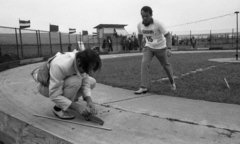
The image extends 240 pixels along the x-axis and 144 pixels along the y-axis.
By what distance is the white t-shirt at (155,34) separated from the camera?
4.69 meters

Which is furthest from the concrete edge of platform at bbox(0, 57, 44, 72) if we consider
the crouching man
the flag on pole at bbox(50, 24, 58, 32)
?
the crouching man

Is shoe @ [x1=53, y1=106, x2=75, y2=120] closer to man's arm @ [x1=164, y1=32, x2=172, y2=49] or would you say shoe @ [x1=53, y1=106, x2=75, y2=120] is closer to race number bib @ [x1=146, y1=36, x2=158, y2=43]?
race number bib @ [x1=146, y1=36, x2=158, y2=43]

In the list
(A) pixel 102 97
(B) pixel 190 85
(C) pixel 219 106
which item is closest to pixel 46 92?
(A) pixel 102 97

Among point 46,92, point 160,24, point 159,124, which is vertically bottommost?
point 159,124

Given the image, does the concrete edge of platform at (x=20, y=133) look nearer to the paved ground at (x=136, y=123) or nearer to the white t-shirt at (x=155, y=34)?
the paved ground at (x=136, y=123)

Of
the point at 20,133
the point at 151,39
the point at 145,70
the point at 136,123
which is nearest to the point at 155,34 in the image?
the point at 151,39

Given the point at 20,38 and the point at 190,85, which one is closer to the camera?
the point at 190,85

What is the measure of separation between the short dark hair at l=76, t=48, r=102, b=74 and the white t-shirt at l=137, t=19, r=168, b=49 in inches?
95.5

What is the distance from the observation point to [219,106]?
11.7 feet

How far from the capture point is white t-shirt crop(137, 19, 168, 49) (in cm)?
469

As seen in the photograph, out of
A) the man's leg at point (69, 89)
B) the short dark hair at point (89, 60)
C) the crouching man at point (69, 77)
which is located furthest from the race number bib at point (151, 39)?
the short dark hair at point (89, 60)

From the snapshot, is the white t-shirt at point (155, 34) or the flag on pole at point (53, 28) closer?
the white t-shirt at point (155, 34)

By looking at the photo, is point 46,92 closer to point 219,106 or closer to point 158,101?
point 158,101

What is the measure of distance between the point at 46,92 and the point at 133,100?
1607 mm
